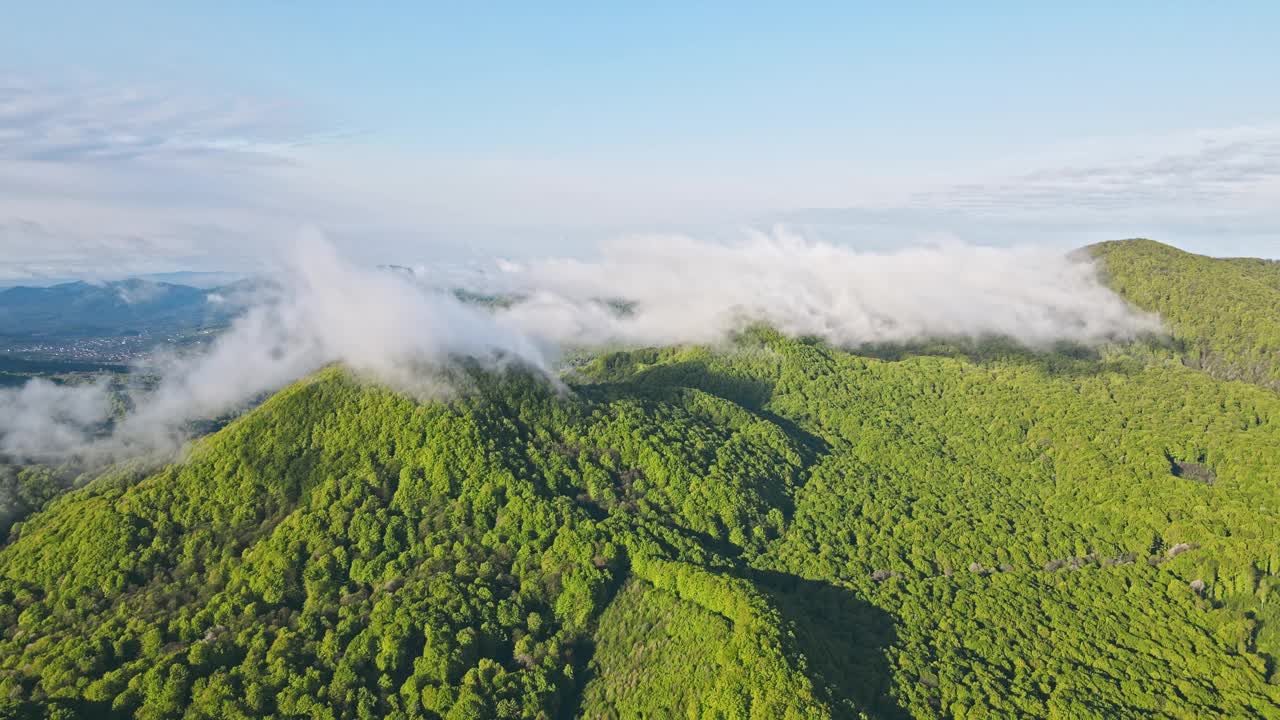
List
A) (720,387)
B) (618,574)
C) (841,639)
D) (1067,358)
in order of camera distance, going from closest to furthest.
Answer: (841,639), (618,574), (720,387), (1067,358)

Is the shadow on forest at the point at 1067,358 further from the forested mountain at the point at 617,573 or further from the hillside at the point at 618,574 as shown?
the forested mountain at the point at 617,573

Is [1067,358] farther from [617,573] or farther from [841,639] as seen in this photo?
A: [617,573]

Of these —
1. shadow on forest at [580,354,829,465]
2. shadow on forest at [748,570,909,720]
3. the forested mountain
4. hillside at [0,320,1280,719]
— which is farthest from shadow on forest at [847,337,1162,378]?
shadow on forest at [748,570,909,720]

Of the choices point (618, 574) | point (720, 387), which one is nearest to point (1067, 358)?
point (720, 387)

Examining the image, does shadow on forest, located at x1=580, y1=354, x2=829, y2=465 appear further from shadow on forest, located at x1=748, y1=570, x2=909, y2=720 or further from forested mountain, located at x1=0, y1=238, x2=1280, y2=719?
shadow on forest, located at x1=748, y1=570, x2=909, y2=720

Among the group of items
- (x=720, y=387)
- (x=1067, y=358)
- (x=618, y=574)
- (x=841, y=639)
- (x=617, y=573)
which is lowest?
(x=841, y=639)

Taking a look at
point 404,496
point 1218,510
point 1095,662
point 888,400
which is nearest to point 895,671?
point 1095,662

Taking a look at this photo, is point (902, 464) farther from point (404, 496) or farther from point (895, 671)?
point (404, 496)
